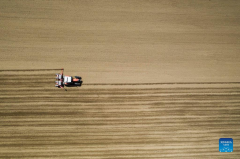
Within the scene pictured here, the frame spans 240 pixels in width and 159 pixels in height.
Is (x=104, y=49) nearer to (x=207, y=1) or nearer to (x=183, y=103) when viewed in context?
(x=183, y=103)

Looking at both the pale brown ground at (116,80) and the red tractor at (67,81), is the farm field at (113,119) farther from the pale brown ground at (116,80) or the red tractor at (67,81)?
the red tractor at (67,81)

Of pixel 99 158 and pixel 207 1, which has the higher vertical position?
pixel 207 1

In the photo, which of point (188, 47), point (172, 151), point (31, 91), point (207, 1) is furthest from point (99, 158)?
point (207, 1)

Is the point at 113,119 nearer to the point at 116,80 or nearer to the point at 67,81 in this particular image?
the point at 116,80

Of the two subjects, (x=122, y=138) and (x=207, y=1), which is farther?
(x=207, y=1)

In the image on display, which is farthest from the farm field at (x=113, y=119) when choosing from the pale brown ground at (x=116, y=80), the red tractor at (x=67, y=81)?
the red tractor at (x=67, y=81)
